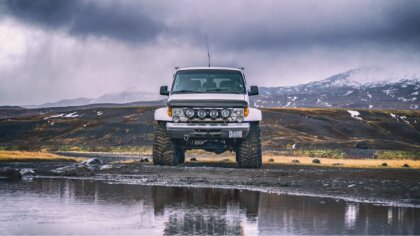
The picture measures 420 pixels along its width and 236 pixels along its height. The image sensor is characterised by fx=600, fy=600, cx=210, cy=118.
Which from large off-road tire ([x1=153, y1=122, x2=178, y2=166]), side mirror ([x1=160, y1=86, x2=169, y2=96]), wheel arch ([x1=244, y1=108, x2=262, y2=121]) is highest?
side mirror ([x1=160, y1=86, x2=169, y2=96])

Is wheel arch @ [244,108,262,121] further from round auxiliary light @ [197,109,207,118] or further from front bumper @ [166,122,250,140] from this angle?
round auxiliary light @ [197,109,207,118]

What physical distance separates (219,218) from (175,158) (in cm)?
1245

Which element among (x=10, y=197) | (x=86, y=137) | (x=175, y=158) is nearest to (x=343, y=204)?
(x=10, y=197)

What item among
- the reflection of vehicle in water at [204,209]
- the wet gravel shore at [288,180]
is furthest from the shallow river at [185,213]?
the wet gravel shore at [288,180]

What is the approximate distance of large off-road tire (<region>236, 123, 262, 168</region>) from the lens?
21734 mm

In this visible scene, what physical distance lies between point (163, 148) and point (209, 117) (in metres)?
2.26

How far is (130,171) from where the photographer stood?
21.2 m

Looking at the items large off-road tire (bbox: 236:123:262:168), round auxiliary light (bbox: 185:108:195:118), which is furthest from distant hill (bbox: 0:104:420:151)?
round auxiliary light (bbox: 185:108:195:118)

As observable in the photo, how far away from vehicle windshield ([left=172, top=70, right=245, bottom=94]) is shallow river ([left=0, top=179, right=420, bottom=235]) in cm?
780

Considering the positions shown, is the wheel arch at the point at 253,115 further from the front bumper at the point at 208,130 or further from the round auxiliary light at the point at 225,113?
the round auxiliary light at the point at 225,113

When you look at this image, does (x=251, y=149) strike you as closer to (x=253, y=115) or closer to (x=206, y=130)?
(x=253, y=115)

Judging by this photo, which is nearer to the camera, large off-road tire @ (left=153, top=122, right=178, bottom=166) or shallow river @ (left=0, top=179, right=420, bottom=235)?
shallow river @ (left=0, top=179, right=420, bottom=235)

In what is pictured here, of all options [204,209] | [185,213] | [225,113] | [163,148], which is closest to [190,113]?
[225,113]

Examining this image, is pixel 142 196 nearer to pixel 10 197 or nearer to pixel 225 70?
pixel 10 197
